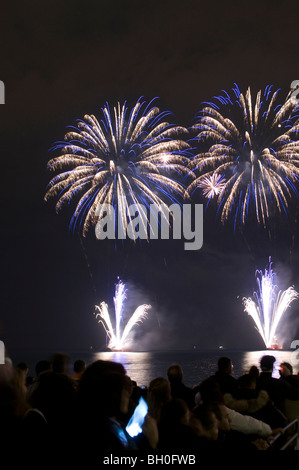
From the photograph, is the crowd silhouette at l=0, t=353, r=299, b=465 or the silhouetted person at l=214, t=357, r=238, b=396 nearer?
the crowd silhouette at l=0, t=353, r=299, b=465

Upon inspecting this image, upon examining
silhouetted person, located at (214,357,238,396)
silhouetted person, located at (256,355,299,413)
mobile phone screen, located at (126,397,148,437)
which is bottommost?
silhouetted person, located at (256,355,299,413)

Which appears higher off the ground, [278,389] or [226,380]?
[226,380]

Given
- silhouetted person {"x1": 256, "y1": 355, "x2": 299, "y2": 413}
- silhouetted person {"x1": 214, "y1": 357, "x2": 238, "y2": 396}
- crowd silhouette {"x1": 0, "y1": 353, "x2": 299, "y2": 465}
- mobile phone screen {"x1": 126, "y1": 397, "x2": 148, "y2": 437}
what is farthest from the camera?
silhouetted person {"x1": 256, "y1": 355, "x2": 299, "y2": 413}

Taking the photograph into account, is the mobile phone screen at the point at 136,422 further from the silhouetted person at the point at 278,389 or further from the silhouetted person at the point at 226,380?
the silhouetted person at the point at 278,389

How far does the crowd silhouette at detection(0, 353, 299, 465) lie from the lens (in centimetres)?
371

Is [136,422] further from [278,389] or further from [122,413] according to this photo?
[278,389]

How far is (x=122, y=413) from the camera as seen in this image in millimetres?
3871

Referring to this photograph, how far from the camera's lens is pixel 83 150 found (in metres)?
35.1

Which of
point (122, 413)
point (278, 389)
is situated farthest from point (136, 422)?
point (278, 389)

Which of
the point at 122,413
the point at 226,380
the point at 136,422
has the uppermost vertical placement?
the point at 122,413

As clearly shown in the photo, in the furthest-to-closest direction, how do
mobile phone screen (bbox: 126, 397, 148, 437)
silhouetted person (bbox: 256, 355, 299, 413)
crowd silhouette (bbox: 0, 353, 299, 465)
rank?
1. silhouetted person (bbox: 256, 355, 299, 413)
2. mobile phone screen (bbox: 126, 397, 148, 437)
3. crowd silhouette (bbox: 0, 353, 299, 465)

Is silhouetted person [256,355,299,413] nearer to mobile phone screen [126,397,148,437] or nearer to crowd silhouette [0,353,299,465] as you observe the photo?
crowd silhouette [0,353,299,465]

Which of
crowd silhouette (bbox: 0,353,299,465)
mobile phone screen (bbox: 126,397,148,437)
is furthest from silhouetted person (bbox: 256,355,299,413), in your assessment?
mobile phone screen (bbox: 126,397,148,437)
